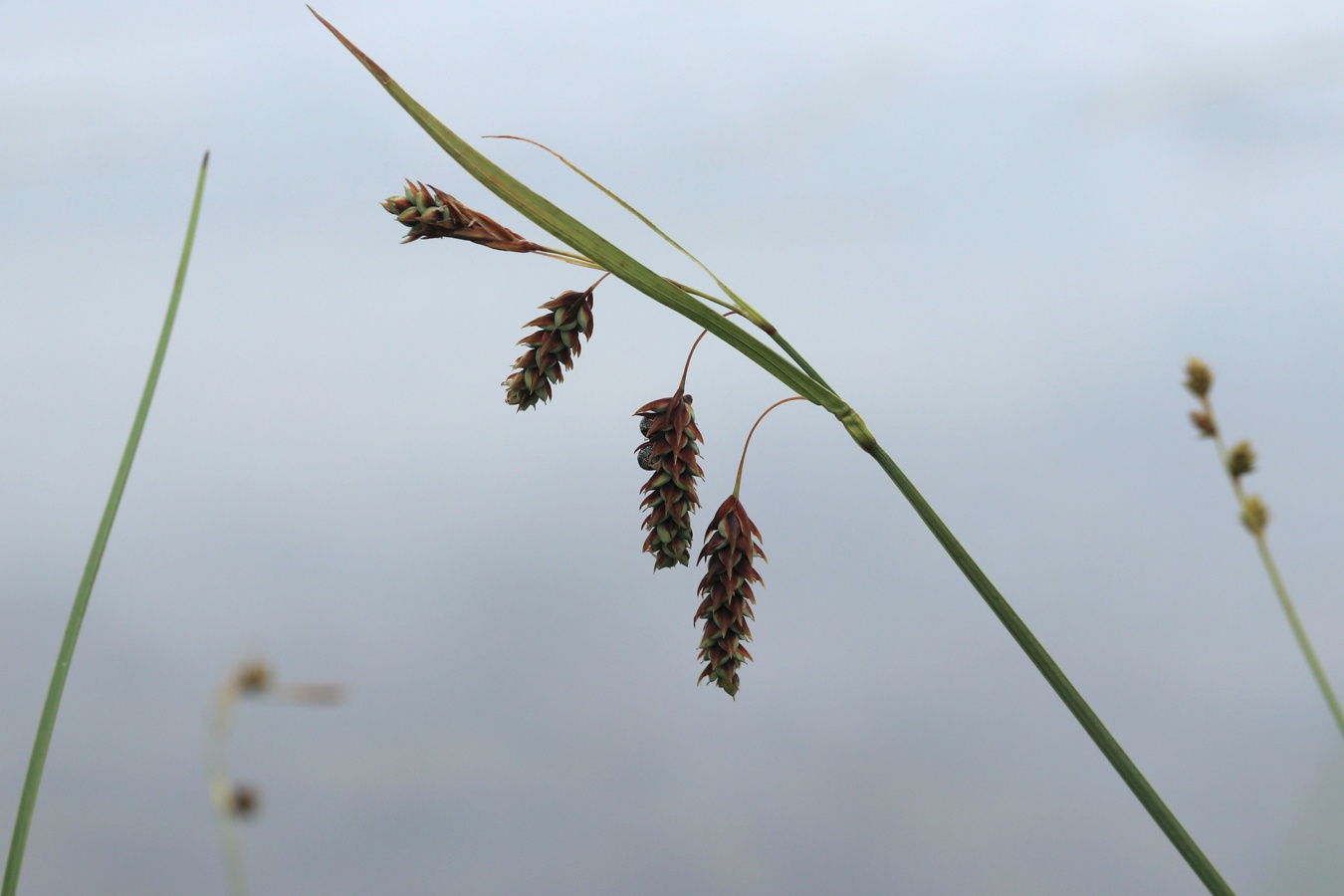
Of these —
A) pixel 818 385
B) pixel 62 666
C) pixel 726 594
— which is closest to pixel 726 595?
pixel 726 594

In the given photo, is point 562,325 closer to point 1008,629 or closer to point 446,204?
point 446,204

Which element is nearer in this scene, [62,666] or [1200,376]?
[62,666]

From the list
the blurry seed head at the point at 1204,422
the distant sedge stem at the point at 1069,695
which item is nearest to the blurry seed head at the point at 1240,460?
the blurry seed head at the point at 1204,422

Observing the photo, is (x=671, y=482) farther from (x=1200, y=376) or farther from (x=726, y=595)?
(x=1200, y=376)

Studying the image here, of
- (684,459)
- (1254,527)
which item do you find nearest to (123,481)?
(684,459)

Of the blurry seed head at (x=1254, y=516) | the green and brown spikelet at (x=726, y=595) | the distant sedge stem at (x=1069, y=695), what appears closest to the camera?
the distant sedge stem at (x=1069, y=695)

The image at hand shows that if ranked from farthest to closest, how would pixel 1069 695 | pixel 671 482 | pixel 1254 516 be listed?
pixel 1254 516
pixel 671 482
pixel 1069 695

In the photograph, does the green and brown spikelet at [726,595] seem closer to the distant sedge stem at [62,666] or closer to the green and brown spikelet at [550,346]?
the green and brown spikelet at [550,346]
